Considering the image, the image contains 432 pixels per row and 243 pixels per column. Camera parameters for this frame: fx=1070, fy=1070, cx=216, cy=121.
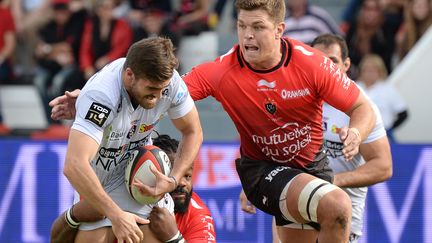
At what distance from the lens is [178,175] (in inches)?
284

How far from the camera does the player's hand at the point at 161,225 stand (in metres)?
7.45

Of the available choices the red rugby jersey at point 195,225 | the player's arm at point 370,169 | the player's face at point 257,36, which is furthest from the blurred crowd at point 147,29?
the player's face at point 257,36

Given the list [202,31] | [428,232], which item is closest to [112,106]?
[428,232]

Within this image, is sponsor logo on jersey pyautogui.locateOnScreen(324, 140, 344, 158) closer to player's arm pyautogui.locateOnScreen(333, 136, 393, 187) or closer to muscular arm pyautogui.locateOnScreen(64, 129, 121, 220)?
player's arm pyautogui.locateOnScreen(333, 136, 393, 187)

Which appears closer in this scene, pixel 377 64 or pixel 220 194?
pixel 220 194

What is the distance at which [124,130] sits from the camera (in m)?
7.11

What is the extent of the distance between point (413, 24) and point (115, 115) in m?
7.00

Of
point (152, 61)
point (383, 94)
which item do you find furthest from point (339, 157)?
point (383, 94)

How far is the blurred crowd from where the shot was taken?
506 inches

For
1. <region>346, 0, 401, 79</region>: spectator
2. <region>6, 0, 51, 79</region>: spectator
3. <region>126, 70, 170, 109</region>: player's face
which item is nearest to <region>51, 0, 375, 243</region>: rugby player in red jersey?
<region>126, 70, 170, 109</region>: player's face

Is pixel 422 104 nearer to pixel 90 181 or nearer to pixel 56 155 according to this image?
pixel 56 155

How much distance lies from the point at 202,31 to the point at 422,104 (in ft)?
9.32

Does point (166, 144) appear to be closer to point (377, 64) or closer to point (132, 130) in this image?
point (132, 130)

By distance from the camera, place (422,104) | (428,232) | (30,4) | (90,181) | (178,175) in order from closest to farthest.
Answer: (90,181)
(178,175)
(428,232)
(422,104)
(30,4)
